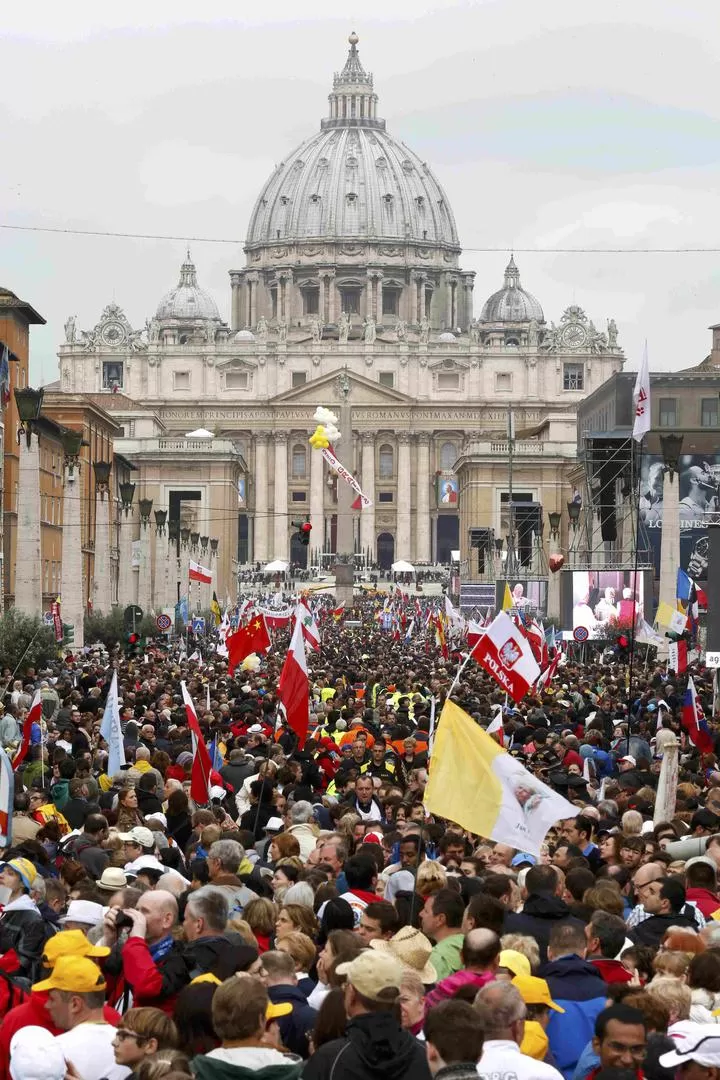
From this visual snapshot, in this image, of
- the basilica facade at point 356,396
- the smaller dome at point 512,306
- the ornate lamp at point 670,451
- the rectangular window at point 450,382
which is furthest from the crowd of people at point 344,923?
the smaller dome at point 512,306

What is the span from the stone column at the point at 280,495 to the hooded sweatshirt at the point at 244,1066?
512ft

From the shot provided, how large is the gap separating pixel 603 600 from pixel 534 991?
3867 cm

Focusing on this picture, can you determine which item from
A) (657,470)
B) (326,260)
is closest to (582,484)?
(657,470)

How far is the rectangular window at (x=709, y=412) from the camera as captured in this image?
3428 inches

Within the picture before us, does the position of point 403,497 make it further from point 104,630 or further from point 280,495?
point 104,630

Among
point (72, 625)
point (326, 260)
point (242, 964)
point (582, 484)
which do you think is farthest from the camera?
point (326, 260)

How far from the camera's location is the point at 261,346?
16738cm

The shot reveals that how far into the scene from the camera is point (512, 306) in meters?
187

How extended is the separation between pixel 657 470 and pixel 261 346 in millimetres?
102394

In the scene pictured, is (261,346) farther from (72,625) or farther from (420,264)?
(72,625)

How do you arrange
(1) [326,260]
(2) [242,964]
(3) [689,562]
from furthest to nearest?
(1) [326,260] → (3) [689,562] → (2) [242,964]

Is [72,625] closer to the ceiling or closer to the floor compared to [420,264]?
closer to the floor

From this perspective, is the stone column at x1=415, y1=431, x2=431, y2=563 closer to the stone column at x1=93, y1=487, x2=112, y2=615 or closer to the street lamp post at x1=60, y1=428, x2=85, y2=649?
the stone column at x1=93, y1=487, x2=112, y2=615

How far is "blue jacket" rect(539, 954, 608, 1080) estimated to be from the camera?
8.33 metres
